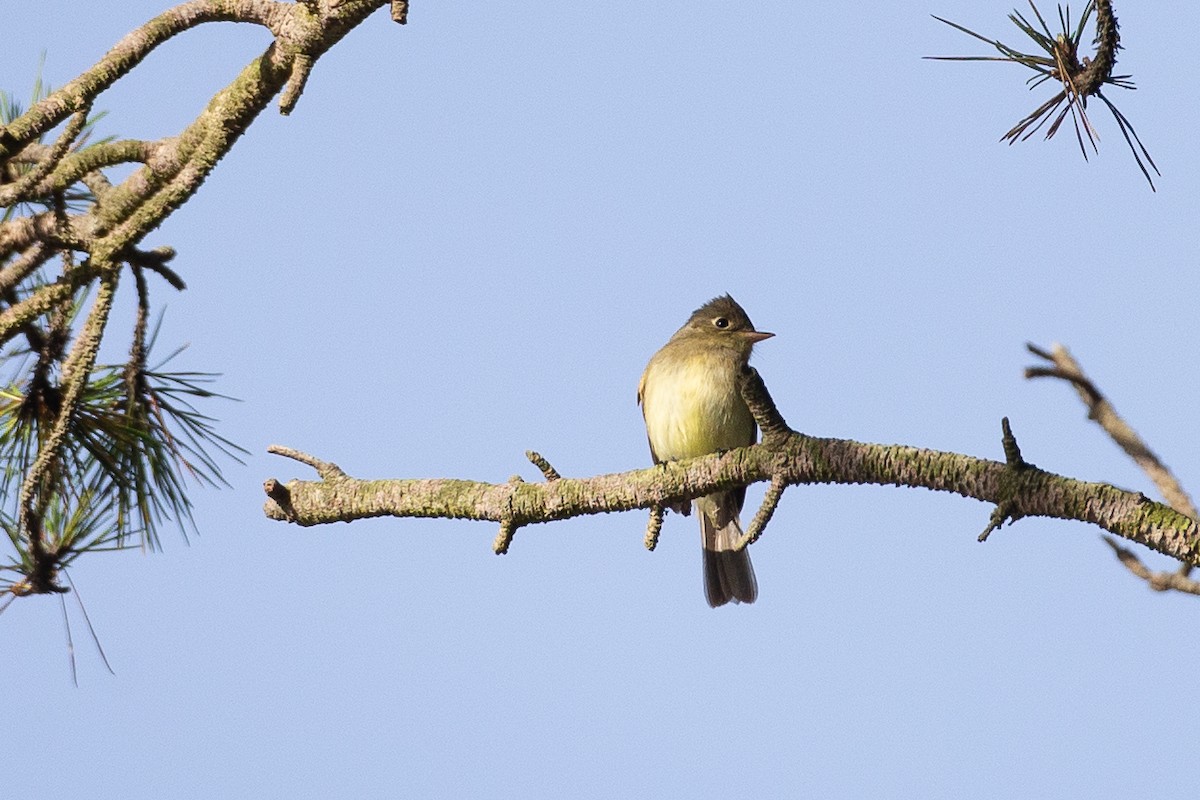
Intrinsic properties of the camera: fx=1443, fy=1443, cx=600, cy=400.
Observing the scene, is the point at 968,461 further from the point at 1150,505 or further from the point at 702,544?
the point at 702,544

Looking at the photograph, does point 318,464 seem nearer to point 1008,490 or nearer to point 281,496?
point 281,496

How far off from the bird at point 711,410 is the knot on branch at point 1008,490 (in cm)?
291

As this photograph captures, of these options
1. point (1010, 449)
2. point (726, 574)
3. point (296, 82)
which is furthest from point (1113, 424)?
point (726, 574)

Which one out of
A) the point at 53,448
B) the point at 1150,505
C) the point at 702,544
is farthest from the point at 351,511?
the point at 702,544

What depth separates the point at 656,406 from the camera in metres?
7.22

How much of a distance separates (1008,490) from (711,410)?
3300 millimetres

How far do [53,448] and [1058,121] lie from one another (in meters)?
3.32

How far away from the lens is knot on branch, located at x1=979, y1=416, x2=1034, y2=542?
144 inches

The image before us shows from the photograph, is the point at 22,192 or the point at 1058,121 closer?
the point at 1058,121

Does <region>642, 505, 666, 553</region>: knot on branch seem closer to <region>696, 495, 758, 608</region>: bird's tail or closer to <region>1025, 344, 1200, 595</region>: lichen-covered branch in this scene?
<region>1025, 344, 1200, 595</region>: lichen-covered branch

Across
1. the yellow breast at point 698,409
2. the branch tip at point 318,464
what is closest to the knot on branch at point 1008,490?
the branch tip at point 318,464

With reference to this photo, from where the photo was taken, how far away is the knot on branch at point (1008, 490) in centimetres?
367

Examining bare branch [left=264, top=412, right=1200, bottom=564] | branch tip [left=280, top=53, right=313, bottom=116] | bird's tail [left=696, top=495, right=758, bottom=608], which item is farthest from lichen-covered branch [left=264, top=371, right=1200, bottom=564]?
bird's tail [left=696, top=495, right=758, bottom=608]

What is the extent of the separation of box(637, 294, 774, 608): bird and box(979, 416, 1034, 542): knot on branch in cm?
291
